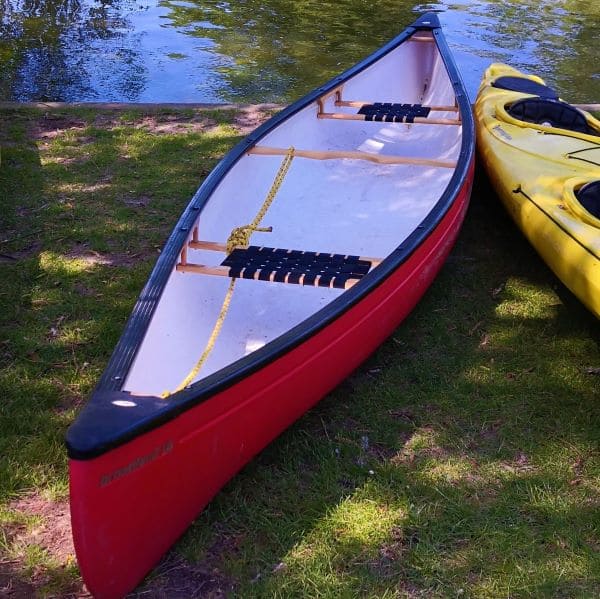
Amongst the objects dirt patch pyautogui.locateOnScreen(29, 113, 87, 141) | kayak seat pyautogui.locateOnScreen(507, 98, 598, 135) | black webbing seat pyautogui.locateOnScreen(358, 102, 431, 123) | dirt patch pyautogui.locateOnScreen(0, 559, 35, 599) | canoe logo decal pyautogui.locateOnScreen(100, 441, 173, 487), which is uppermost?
kayak seat pyautogui.locateOnScreen(507, 98, 598, 135)

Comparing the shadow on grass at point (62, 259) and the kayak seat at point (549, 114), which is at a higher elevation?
the kayak seat at point (549, 114)

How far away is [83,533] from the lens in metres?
1.92

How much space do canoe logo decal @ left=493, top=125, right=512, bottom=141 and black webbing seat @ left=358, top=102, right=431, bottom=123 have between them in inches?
19.0

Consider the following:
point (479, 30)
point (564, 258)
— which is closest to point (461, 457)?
point (564, 258)

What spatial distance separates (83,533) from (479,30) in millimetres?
9576

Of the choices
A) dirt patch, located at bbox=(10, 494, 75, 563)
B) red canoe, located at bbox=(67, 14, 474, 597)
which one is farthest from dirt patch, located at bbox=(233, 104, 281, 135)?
dirt patch, located at bbox=(10, 494, 75, 563)

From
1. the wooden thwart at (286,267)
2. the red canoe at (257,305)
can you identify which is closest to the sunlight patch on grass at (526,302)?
the red canoe at (257,305)

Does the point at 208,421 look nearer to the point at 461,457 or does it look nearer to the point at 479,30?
the point at 461,457

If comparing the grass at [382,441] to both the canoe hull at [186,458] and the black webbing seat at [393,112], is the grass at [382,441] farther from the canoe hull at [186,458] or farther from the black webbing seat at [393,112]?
the black webbing seat at [393,112]

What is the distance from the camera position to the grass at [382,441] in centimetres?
225

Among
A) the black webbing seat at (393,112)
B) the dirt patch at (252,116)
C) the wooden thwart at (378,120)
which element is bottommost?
the dirt patch at (252,116)

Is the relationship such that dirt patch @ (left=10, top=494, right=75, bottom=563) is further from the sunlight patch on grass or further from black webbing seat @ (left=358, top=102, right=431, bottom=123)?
black webbing seat @ (left=358, top=102, right=431, bottom=123)

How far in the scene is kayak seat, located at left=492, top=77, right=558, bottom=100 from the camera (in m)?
5.08

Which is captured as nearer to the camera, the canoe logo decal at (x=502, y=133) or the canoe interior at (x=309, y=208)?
the canoe interior at (x=309, y=208)
